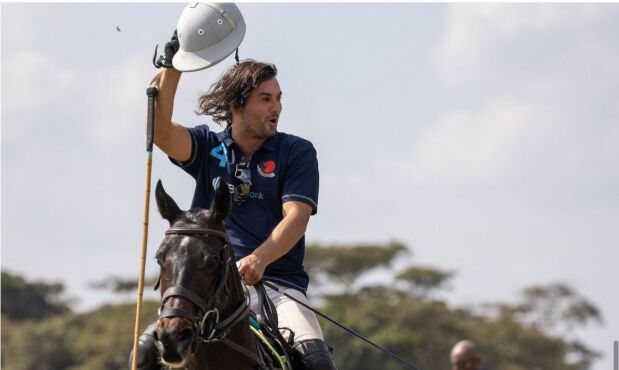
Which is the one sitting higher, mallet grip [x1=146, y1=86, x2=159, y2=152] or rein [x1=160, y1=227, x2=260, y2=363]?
mallet grip [x1=146, y1=86, x2=159, y2=152]

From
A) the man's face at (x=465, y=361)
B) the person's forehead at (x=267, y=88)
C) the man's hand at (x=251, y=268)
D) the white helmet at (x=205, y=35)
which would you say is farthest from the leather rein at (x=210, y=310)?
the man's face at (x=465, y=361)

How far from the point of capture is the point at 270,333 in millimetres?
12305

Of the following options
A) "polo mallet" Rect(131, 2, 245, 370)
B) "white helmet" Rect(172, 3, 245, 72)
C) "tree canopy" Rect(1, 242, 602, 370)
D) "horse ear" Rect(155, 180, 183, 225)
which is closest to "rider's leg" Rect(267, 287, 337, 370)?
"horse ear" Rect(155, 180, 183, 225)

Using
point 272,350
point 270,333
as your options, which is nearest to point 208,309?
point 272,350

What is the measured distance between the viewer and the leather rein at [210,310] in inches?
424

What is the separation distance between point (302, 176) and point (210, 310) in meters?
2.09

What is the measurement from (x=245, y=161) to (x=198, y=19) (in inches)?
52.3

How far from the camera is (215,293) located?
1109cm

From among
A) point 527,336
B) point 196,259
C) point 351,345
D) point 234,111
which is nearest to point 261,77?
point 234,111

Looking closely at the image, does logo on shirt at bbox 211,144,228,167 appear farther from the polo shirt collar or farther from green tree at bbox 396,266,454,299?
green tree at bbox 396,266,454,299

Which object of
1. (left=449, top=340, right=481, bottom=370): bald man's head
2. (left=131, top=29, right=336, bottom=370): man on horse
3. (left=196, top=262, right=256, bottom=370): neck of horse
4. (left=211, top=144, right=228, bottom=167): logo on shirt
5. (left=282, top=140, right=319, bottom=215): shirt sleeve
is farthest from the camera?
(left=449, top=340, right=481, bottom=370): bald man's head

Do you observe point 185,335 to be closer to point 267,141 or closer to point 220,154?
point 220,154

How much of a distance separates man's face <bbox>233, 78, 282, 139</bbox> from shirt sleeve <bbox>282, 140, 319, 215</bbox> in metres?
0.25

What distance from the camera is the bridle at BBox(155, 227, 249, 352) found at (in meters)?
10.8
